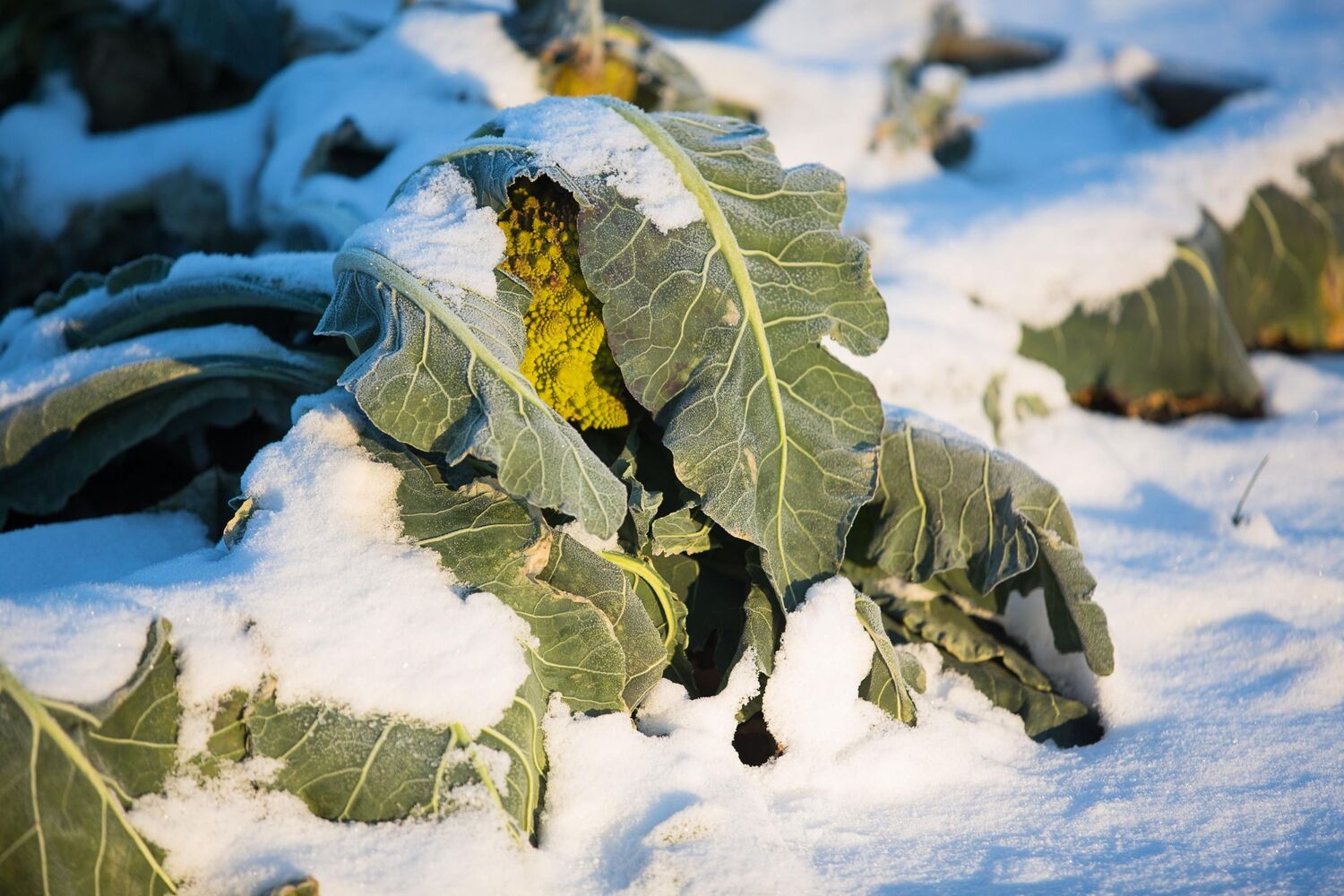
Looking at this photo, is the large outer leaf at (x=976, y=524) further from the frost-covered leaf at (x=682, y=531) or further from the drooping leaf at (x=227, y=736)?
the drooping leaf at (x=227, y=736)

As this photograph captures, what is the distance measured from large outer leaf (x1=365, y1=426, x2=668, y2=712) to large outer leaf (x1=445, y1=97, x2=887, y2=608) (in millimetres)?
203

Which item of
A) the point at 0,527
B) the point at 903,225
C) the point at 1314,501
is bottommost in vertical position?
the point at 1314,501

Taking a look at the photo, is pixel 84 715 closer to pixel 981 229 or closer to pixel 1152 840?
pixel 1152 840

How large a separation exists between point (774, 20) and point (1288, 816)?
12.3 feet

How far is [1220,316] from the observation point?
114 inches

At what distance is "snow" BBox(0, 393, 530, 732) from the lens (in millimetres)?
1248

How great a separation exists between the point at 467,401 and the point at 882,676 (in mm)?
730

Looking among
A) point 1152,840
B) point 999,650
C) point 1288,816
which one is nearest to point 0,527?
point 999,650

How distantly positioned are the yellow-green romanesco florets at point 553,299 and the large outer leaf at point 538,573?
0.20 m

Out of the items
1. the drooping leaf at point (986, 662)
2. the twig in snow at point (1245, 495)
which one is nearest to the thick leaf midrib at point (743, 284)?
the drooping leaf at point (986, 662)

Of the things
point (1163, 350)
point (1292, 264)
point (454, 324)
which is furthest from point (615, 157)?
point (1292, 264)

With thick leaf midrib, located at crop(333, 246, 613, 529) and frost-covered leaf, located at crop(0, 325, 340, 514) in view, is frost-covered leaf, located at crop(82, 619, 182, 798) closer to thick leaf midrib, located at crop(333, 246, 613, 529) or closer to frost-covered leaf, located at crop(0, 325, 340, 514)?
thick leaf midrib, located at crop(333, 246, 613, 529)

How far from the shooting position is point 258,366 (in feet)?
5.99

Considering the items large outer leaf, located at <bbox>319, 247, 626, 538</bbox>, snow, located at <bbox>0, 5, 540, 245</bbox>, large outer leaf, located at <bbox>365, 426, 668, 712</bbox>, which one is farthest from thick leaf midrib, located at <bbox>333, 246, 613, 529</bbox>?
snow, located at <bbox>0, 5, 540, 245</bbox>
